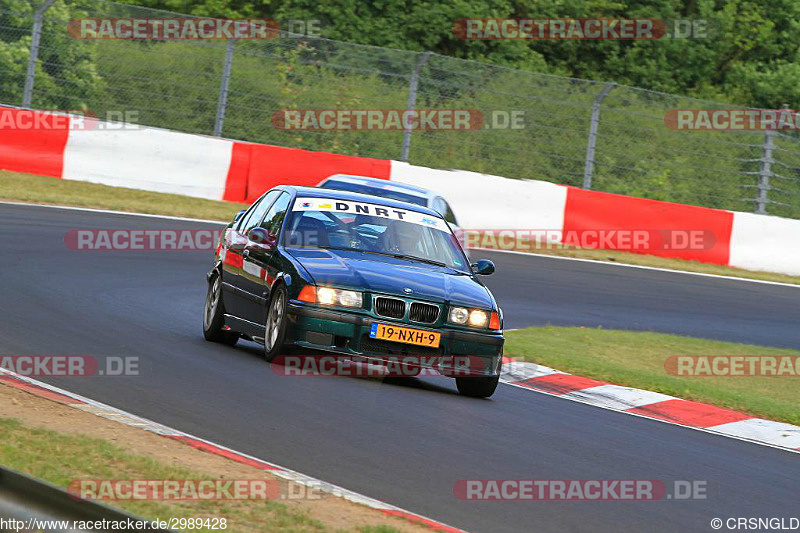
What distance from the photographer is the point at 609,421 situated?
1003cm

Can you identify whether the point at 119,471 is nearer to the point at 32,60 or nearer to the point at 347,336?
the point at 347,336

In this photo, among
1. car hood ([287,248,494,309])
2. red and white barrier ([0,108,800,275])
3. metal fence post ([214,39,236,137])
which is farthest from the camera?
metal fence post ([214,39,236,137])

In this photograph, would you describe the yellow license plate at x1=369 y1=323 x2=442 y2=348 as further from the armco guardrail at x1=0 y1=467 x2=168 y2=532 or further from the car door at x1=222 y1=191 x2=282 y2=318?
the armco guardrail at x1=0 y1=467 x2=168 y2=532

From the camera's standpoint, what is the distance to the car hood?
9867 millimetres

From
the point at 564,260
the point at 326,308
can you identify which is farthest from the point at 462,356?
the point at 564,260

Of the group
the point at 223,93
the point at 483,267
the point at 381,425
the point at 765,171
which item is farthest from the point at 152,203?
the point at 381,425

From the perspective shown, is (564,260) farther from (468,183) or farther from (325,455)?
(325,455)

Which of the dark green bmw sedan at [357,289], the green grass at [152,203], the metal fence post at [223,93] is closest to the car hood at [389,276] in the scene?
the dark green bmw sedan at [357,289]

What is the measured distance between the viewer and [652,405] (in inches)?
439

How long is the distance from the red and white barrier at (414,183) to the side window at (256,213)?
34.3 ft

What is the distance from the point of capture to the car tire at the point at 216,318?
11.5 metres

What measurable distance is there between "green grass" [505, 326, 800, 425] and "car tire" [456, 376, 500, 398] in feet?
6.44

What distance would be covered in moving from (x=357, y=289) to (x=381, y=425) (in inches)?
66.8

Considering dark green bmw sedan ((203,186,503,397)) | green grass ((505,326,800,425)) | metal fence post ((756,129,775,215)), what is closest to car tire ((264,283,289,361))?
dark green bmw sedan ((203,186,503,397))
